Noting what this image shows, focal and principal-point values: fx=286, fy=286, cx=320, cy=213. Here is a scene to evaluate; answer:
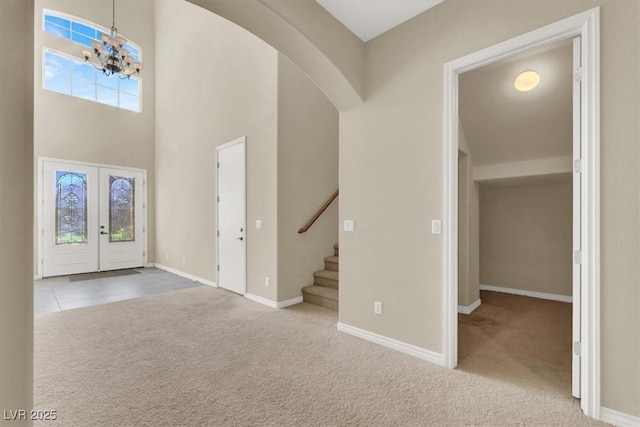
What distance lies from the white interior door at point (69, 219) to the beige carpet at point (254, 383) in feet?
11.9

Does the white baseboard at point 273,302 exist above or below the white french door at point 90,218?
below

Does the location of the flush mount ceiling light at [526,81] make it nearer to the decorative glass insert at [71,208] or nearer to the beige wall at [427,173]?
the beige wall at [427,173]

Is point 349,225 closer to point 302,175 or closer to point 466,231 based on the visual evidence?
point 302,175

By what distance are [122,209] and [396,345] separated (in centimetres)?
694

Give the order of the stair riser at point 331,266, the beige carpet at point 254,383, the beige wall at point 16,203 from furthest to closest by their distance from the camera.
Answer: the stair riser at point 331,266, the beige carpet at point 254,383, the beige wall at point 16,203

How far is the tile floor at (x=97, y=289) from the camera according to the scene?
407cm

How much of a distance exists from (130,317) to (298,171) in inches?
111

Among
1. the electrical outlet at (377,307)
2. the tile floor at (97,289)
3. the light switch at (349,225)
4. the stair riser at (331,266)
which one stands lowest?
the tile floor at (97,289)

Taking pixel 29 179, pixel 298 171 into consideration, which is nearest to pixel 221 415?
pixel 29 179

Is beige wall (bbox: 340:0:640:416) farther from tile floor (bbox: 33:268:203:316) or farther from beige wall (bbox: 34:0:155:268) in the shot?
beige wall (bbox: 34:0:155:268)

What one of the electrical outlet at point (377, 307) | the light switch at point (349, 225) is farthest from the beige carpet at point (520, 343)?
the light switch at point (349, 225)

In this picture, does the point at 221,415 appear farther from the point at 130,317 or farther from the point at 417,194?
the point at 130,317

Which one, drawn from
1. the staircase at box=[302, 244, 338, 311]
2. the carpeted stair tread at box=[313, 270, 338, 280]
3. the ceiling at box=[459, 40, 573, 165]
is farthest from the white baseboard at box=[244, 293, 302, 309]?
the ceiling at box=[459, 40, 573, 165]

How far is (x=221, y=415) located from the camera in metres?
1.76
